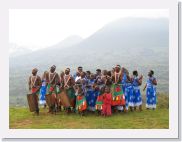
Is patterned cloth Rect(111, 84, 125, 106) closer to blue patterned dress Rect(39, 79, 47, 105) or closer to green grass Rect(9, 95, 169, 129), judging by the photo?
green grass Rect(9, 95, 169, 129)

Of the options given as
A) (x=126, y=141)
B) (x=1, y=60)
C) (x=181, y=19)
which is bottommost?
(x=126, y=141)

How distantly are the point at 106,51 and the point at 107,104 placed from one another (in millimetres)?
15495

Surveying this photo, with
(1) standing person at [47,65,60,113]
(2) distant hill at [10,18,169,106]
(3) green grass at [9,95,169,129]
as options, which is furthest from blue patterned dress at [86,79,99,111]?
(2) distant hill at [10,18,169,106]

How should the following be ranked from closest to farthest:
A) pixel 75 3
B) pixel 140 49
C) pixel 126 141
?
1. pixel 126 141
2. pixel 75 3
3. pixel 140 49

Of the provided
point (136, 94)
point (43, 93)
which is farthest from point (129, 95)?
point (43, 93)

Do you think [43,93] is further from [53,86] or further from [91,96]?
[91,96]

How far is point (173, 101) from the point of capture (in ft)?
48.7

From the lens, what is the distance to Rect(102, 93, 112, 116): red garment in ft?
50.2

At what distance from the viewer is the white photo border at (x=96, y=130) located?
1463cm

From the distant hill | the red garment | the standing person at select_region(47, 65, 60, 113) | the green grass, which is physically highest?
the distant hill

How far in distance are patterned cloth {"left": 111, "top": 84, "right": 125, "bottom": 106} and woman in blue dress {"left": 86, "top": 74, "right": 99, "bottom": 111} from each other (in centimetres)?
55

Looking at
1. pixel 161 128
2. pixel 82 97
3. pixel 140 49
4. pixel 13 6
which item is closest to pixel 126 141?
pixel 161 128

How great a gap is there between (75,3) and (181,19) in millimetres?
3376

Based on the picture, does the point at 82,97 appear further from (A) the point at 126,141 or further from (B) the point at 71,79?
(A) the point at 126,141
